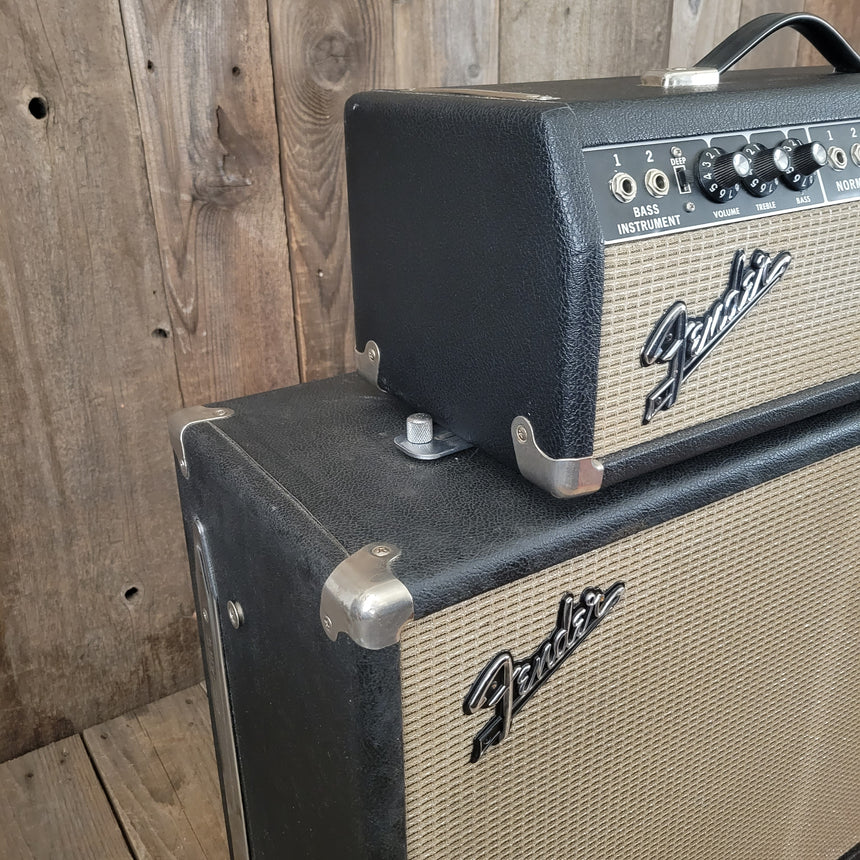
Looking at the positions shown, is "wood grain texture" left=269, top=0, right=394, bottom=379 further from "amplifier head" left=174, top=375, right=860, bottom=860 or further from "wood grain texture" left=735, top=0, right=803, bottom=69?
"wood grain texture" left=735, top=0, right=803, bottom=69

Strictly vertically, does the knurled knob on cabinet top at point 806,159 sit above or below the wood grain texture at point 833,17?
below

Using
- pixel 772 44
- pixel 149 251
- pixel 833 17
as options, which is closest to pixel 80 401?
pixel 149 251

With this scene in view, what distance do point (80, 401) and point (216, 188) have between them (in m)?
0.31

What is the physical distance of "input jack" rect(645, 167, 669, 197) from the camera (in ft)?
1.94

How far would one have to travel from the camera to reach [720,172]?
2.01ft

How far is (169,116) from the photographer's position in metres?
1.00

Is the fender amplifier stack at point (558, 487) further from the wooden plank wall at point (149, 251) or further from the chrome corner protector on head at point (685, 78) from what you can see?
the wooden plank wall at point (149, 251)

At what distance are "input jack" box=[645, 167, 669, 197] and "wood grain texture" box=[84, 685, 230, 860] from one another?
35.0 inches

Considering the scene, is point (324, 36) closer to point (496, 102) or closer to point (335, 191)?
point (335, 191)

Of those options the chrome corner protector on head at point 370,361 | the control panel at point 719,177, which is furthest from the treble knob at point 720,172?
the chrome corner protector on head at point 370,361

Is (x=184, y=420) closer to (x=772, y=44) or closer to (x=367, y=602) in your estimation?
(x=367, y=602)

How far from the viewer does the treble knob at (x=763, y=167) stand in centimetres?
63

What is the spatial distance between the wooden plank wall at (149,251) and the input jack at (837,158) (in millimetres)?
618

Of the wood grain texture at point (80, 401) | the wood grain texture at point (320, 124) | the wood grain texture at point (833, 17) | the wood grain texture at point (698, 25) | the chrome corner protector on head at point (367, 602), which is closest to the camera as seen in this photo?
the chrome corner protector on head at point (367, 602)
